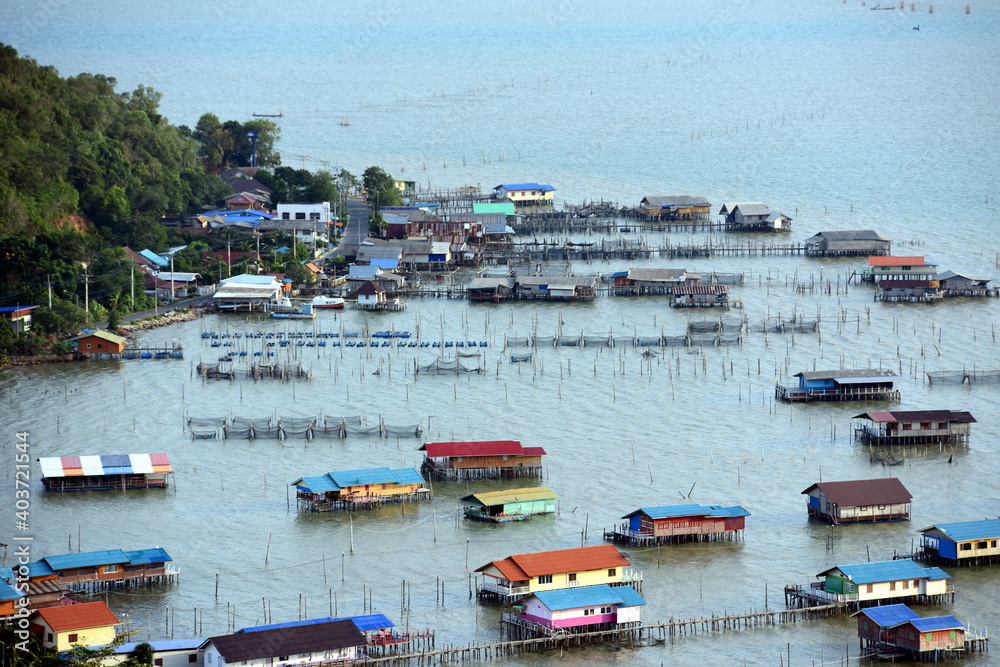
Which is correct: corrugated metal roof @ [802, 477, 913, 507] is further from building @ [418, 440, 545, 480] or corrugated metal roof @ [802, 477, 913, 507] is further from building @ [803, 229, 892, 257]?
building @ [803, 229, 892, 257]

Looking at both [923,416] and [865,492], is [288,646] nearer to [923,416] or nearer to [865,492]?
[865,492]

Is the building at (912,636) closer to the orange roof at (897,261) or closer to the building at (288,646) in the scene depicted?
the building at (288,646)

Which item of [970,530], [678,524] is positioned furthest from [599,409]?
[970,530]

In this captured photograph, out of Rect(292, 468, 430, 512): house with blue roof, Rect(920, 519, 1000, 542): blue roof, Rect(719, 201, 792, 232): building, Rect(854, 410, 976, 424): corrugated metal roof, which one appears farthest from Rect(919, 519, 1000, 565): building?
Rect(719, 201, 792, 232): building

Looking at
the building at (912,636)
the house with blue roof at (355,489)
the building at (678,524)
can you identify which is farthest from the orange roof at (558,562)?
A: the house with blue roof at (355,489)

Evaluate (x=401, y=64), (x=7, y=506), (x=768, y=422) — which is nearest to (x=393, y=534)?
(x=7, y=506)

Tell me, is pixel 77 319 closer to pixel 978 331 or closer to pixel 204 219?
pixel 204 219
